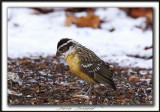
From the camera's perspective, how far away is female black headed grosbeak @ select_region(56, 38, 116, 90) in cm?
502

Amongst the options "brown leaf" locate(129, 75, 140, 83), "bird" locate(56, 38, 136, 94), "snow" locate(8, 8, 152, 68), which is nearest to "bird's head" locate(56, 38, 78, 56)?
"bird" locate(56, 38, 136, 94)

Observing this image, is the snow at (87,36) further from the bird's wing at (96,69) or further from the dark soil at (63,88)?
the bird's wing at (96,69)

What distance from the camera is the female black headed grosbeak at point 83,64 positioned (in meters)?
5.02

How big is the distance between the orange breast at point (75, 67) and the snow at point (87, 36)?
72 centimetres

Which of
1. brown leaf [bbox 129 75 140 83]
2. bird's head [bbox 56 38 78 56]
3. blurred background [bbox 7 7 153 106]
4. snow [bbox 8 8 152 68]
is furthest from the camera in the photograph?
snow [bbox 8 8 152 68]

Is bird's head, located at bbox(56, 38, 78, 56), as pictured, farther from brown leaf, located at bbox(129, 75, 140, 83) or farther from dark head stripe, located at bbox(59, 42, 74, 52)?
brown leaf, located at bbox(129, 75, 140, 83)

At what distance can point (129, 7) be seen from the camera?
5.60 m

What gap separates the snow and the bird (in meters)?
0.57

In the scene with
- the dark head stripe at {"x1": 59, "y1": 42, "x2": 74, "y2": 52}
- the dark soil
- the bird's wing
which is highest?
the dark head stripe at {"x1": 59, "y1": 42, "x2": 74, "y2": 52}

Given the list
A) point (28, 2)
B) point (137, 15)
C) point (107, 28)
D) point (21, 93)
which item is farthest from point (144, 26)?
point (21, 93)

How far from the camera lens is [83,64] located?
5105 millimetres

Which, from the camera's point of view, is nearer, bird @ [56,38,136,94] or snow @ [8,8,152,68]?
bird @ [56,38,136,94]

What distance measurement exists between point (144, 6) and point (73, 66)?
1.40 meters

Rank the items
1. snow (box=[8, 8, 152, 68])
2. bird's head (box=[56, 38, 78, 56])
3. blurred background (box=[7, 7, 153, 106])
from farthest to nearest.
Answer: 1. snow (box=[8, 8, 152, 68])
2. blurred background (box=[7, 7, 153, 106])
3. bird's head (box=[56, 38, 78, 56])
